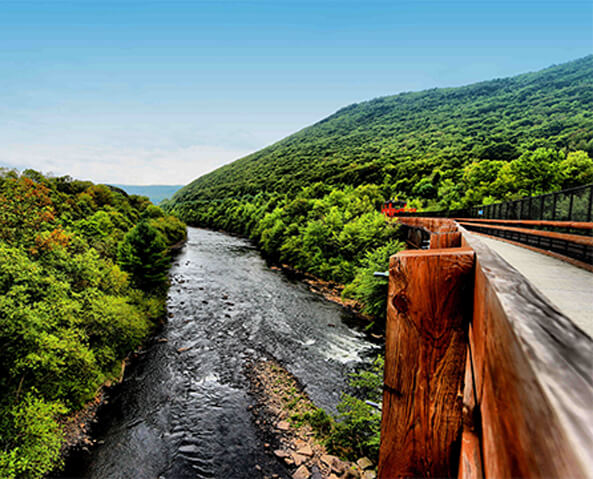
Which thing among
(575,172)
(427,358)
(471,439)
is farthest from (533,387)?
(575,172)

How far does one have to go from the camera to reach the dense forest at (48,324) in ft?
32.0

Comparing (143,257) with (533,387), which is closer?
(533,387)

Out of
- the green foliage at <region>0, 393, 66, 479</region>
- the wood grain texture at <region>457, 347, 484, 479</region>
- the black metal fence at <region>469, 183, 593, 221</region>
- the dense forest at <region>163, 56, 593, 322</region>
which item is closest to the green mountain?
the dense forest at <region>163, 56, 593, 322</region>

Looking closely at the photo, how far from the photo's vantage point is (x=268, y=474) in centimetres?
927

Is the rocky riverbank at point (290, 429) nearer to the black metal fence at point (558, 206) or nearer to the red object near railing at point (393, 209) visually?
the black metal fence at point (558, 206)

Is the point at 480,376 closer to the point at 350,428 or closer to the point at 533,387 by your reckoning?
the point at 533,387

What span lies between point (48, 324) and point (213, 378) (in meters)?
6.73

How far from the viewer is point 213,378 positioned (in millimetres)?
13609

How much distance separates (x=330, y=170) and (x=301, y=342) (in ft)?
252

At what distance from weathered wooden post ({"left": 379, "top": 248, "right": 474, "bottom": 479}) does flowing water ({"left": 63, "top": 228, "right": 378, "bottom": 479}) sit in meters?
9.88

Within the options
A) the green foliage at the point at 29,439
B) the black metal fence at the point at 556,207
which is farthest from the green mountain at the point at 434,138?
the green foliage at the point at 29,439

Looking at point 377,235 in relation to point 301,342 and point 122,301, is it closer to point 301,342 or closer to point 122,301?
point 301,342

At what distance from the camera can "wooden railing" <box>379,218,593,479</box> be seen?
0.38 meters

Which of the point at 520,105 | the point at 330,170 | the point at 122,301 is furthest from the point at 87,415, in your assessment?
the point at 520,105
